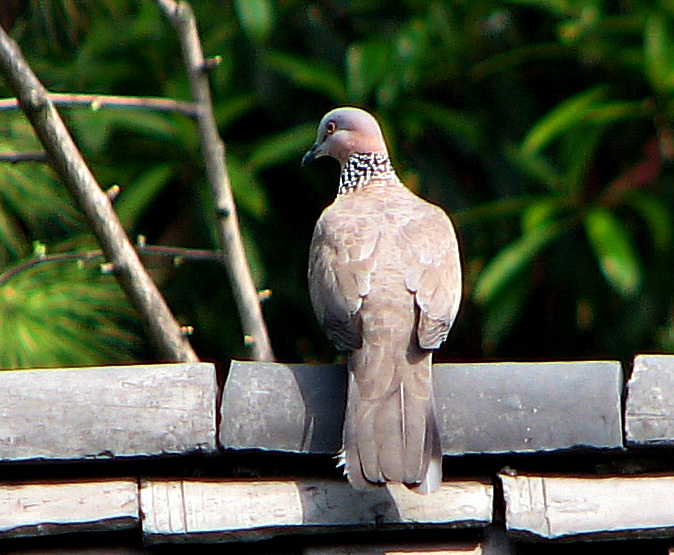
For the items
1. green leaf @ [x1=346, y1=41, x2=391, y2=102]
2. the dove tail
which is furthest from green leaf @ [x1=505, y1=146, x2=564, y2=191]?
the dove tail

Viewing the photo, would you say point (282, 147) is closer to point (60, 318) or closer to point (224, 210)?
point (60, 318)

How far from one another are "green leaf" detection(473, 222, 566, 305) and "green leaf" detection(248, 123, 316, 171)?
779mm

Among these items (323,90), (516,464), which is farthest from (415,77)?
(516,464)

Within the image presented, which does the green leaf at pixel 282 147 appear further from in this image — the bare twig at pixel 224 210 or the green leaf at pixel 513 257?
the bare twig at pixel 224 210

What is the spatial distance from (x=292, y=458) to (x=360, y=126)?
1.66 metres

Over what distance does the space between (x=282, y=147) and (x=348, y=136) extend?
0.90 metres

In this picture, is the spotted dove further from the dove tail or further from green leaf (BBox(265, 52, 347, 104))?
green leaf (BBox(265, 52, 347, 104))

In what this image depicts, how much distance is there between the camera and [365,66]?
4.54 m

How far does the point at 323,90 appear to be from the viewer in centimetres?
470

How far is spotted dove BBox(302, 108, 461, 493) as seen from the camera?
7.06 ft

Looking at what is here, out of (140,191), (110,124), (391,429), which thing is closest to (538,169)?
(140,191)

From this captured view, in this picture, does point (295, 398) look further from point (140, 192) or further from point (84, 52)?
point (84, 52)

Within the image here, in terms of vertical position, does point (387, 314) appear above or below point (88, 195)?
below

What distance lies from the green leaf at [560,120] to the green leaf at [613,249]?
0.30m
